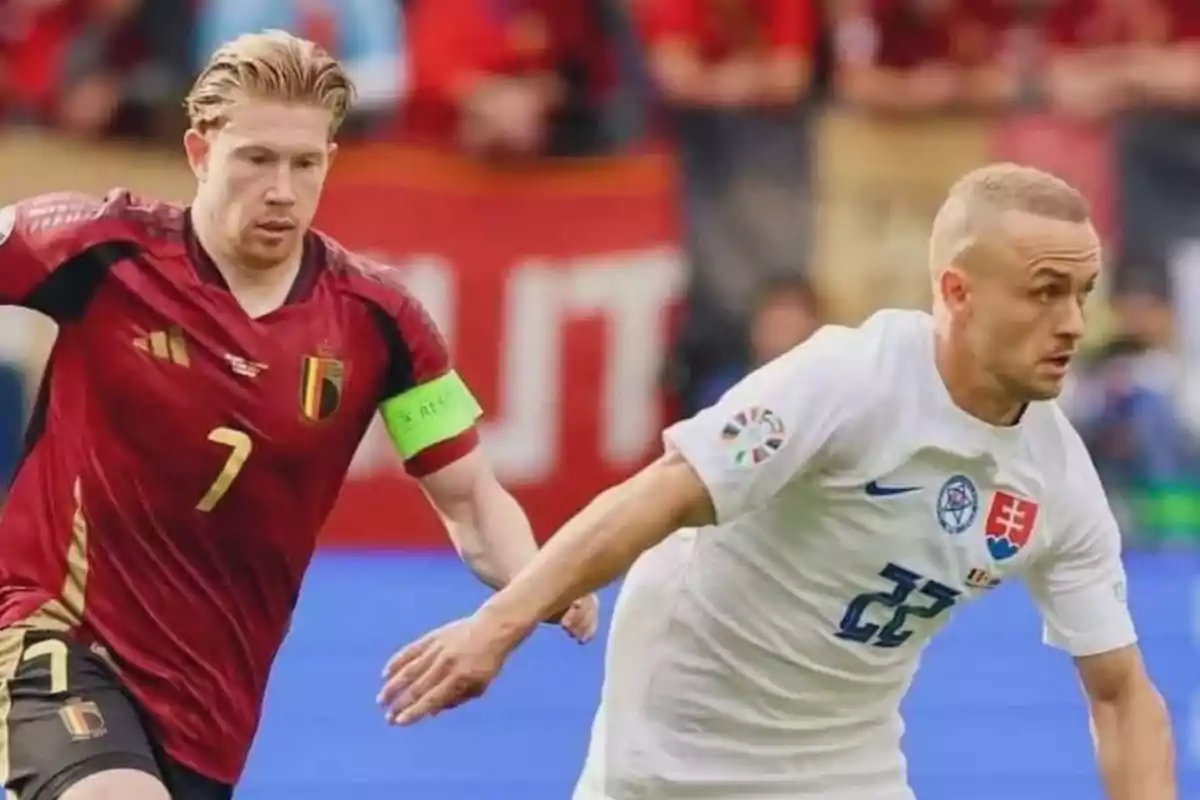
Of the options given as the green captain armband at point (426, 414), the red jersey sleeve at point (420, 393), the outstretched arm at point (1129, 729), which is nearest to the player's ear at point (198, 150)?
the red jersey sleeve at point (420, 393)

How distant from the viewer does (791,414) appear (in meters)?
4.88

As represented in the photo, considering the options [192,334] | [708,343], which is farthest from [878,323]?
[708,343]

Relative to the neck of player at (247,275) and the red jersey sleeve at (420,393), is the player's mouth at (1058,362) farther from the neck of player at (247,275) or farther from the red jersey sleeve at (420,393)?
the neck of player at (247,275)

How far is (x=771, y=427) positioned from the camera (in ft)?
16.0

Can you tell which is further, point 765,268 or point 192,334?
point 765,268

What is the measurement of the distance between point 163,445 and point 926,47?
7652 mm

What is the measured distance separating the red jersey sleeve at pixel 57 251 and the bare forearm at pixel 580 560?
1086mm

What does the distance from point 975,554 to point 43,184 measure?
5.88m

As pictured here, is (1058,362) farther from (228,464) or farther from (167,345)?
(167,345)

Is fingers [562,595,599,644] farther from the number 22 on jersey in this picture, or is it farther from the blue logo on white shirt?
the blue logo on white shirt

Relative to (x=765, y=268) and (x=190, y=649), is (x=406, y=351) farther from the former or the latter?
(x=765, y=268)

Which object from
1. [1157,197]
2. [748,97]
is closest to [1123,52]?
[1157,197]

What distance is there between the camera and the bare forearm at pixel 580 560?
4.67m

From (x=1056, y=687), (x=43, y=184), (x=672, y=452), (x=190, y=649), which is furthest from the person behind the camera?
(x=43, y=184)
